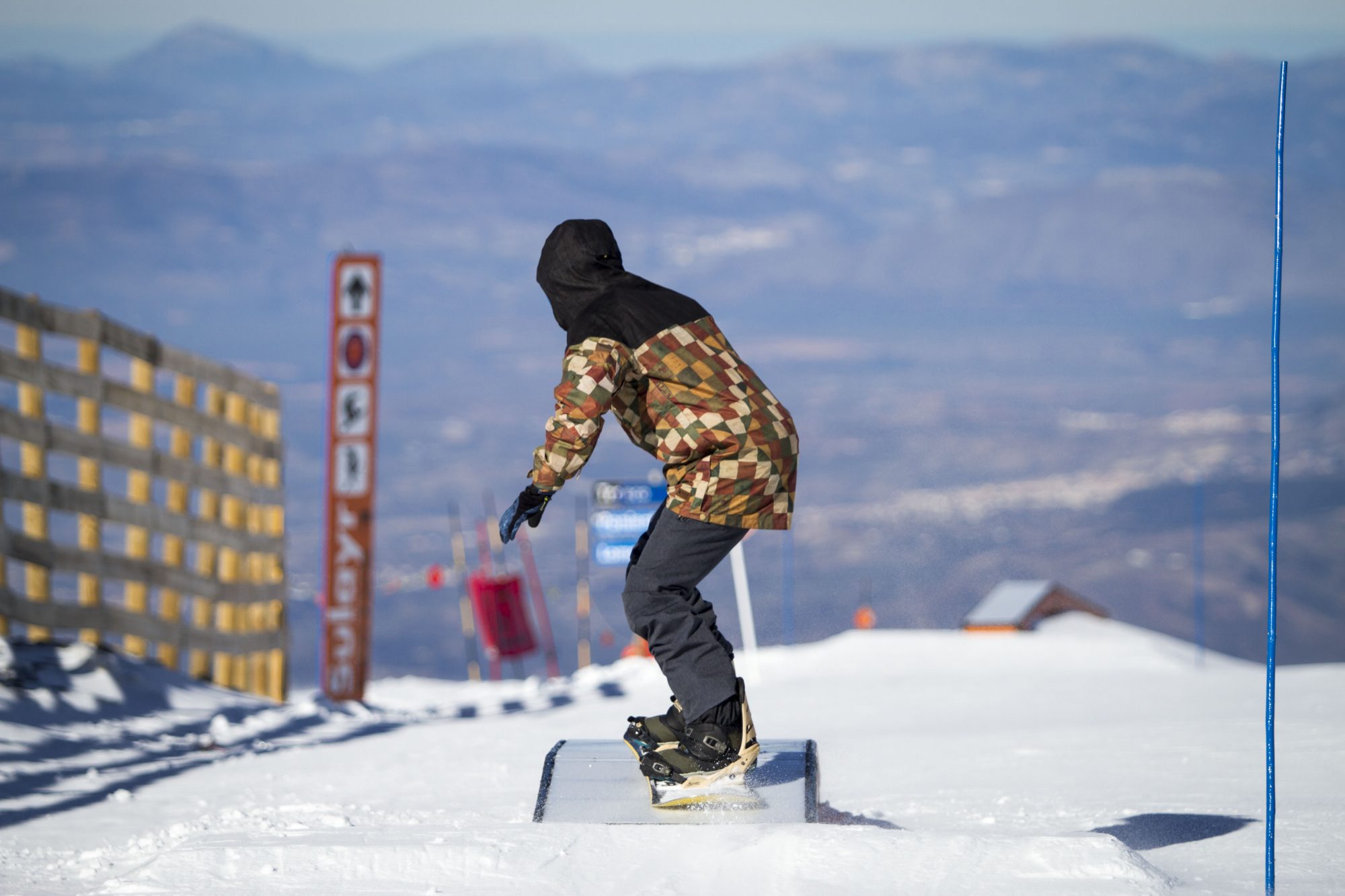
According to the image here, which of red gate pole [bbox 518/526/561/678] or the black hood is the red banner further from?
the black hood

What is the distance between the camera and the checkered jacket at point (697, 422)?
3047mm

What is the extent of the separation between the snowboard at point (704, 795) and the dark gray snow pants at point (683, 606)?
16 centimetres

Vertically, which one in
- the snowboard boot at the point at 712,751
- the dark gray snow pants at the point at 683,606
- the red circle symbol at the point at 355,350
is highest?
the red circle symbol at the point at 355,350

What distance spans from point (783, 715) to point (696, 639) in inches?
110

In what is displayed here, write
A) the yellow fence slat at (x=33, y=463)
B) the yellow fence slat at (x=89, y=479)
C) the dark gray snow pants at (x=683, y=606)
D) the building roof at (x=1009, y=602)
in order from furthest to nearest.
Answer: the building roof at (x=1009, y=602) → the yellow fence slat at (x=89, y=479) → the yellow fence slat at (x=33, y=463) → the dark gray snow pants at (x=683, y=606)

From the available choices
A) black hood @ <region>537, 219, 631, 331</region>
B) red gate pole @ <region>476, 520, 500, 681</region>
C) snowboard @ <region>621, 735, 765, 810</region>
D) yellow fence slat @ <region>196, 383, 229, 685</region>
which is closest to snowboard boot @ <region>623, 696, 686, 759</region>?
snowboard @ <region>621, 735, 765, 810</region>

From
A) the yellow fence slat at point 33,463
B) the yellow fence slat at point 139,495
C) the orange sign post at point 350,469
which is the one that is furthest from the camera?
the orange sign post at point 350,469

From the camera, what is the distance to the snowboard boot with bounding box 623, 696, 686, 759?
3.36 metres

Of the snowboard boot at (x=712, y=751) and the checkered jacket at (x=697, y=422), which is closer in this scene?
the checkered jacket at (x=697, y=422)

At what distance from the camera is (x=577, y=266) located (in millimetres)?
3258

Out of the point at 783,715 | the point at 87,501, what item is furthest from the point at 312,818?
the point at 87,501

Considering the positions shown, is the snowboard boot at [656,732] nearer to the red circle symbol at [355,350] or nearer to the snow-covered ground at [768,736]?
the snow-covered ground at [768,736]

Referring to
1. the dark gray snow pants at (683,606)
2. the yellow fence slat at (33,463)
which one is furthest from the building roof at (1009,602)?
the dark gray snow pants at (683,606)

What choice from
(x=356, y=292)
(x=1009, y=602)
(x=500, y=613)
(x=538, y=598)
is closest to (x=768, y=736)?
(x=356, y=292)
